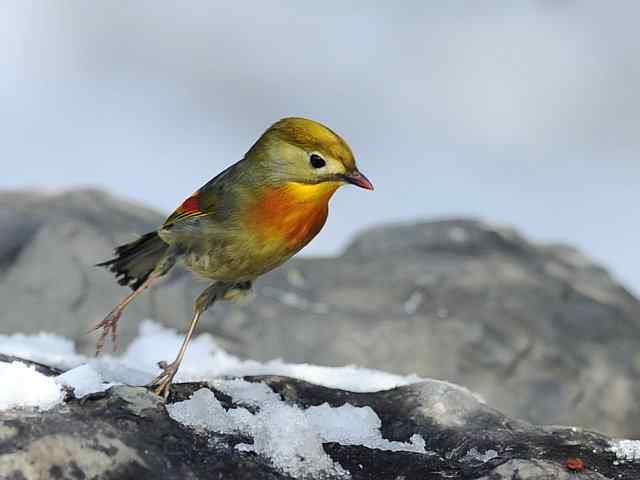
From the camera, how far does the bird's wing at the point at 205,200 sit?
401 cm

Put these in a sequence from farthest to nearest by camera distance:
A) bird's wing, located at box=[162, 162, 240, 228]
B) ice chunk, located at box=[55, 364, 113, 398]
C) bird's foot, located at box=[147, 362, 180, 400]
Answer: bird's wing, located at box=[162, 162, 240, 228] → bird's foot, located at box=[147, 362, 180, 400] → ice chunk, located at box=[55, 364, 113, 398]

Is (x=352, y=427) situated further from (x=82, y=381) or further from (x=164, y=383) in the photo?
(x=82, y=381)

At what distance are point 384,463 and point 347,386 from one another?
1.55 meters

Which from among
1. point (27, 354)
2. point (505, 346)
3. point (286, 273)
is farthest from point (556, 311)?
point (27, 354)

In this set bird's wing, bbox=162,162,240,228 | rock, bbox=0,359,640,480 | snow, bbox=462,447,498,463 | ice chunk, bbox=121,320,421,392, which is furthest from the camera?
ice chunk, bbox=121,320,421,392

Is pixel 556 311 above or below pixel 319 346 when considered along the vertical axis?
above

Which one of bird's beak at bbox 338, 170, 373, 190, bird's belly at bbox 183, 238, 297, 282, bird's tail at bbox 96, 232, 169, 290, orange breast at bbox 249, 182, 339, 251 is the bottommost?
bird's tail at bbox 96, 232, 169, 290

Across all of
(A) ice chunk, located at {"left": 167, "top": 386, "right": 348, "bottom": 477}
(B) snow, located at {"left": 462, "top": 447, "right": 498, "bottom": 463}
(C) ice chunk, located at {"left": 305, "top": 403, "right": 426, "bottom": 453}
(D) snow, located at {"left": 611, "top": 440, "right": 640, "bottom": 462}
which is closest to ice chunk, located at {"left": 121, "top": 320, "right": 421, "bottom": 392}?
(C) ice chunk, located at {"left": 305, "top": 403, "right": 426, "bottom": 453}

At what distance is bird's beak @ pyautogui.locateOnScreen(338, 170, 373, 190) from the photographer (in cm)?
365

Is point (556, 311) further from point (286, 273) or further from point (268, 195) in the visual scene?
point (268, 195)

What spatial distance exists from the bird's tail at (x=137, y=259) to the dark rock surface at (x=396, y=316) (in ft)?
8.09

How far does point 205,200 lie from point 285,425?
1090 mm

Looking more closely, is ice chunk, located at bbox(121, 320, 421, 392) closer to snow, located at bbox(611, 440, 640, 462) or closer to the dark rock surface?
the dark rock surface

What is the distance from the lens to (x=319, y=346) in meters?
7.25
